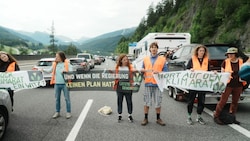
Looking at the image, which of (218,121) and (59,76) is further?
(59,76)

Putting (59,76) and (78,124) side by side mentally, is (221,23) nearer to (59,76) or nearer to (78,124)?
(59,76)

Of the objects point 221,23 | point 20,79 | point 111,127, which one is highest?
point 221,23

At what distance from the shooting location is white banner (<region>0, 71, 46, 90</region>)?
6023 millimetres

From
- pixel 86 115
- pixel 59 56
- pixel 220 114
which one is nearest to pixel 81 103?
pixel 86 115

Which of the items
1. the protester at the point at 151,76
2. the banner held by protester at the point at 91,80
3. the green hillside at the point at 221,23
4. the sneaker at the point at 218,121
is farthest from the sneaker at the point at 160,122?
the green hillside at the point at 221,23

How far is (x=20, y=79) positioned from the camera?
6.27 metres

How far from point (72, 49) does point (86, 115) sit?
552 ft

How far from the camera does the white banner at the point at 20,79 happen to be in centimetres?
602

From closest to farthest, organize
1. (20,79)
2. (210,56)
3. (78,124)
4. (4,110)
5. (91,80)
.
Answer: (4,110), (78,124), (20,79), (91,80), (210,56)

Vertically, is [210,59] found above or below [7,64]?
above

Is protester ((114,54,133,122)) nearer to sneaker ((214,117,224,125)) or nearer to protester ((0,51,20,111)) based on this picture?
sneaker ((214,117,224,125))

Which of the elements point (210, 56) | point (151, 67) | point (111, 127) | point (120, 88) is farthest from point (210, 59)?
point (111, 127)

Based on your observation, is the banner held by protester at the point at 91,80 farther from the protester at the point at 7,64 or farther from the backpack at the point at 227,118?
the backpack at the point at 227,118

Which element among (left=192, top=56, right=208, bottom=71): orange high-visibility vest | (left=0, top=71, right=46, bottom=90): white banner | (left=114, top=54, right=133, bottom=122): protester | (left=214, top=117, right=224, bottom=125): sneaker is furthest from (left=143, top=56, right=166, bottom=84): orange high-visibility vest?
(left=0, top=71, right=46, bottom=90): white banner
